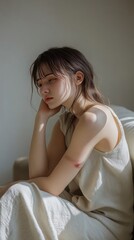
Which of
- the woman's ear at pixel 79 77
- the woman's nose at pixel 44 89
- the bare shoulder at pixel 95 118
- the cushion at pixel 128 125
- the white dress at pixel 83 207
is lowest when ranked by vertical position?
the white dress at pixel 83 207

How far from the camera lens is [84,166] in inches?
43.9

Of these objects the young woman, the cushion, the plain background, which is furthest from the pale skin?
the plain background

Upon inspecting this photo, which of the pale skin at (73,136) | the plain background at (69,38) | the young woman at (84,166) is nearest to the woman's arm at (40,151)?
the pale skin at (73,136)

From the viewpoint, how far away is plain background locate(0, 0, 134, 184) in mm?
1930

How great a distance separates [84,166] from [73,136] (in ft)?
0.39

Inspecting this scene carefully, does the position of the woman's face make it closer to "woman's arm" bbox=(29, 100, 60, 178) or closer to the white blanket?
"woman's arm" bbox=(29, 100, 60, 178)

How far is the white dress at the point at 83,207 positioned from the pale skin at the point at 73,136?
1.8 inches

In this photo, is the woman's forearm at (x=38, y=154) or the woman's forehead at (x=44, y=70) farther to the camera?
the woman's forearm at (x=38, y=154)

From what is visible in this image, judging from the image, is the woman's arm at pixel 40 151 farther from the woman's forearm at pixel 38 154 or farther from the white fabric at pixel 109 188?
the white fabric at pixel 109 188

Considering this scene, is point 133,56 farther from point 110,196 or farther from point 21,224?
point 21,224

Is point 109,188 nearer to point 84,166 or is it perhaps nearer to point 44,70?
point 84,166

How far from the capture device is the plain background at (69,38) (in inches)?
76.0

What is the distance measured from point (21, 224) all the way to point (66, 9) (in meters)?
1.35

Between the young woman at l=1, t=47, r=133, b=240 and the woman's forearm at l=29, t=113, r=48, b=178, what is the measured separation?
4.9 inches
